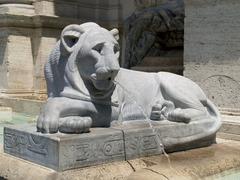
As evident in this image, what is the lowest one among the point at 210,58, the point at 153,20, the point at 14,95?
the point at 14,95

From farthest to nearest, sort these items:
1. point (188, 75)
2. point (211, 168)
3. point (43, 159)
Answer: point (188, 75) → point (211, 168) → point (43, 159)

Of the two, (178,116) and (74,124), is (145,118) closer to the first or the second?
(178,116)

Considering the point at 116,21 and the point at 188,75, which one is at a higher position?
the point at 116,21

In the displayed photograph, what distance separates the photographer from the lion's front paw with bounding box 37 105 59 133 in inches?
133

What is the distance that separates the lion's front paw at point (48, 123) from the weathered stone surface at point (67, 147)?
2.3 inches

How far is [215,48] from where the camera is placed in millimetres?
6055

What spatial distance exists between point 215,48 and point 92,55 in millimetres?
2964

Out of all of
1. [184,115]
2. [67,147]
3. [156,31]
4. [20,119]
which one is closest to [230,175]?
[184,115]

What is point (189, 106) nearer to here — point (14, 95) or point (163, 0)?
point (163, 0)

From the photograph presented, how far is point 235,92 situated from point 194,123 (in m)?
1.95

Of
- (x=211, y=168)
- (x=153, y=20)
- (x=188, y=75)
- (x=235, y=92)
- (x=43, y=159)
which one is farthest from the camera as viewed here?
(x=153, y=20)

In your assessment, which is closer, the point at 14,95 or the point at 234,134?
the point at 234,134

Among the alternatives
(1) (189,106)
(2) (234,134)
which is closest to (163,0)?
(2) (234,134)

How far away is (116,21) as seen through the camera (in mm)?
13000
